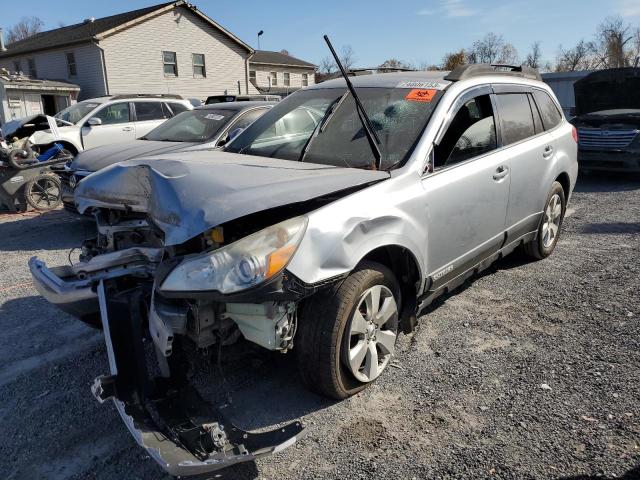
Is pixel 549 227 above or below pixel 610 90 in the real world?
below

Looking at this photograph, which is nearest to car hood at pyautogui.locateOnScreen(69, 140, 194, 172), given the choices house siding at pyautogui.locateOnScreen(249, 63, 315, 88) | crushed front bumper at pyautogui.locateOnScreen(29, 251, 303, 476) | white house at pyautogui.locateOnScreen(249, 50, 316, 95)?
crushed front bumper at pyautogui.locateOnScreen(29, 251, 303, 476)

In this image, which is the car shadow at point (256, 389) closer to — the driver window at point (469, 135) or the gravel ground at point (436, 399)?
the gravel ground at point (436, 399)

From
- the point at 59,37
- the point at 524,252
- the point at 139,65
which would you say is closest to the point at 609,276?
the point at 524,252

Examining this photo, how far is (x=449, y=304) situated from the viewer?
4.47m

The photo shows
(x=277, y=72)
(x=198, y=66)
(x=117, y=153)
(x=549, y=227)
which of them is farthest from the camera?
(x=277, y=72)

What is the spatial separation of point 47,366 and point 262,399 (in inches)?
63.5

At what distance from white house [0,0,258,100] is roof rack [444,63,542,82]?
23.9m

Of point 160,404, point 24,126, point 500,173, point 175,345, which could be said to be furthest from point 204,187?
point 24,126

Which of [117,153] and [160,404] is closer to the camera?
[160,404]

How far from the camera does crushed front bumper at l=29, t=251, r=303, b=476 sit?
225cm

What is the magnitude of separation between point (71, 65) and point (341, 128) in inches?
1073

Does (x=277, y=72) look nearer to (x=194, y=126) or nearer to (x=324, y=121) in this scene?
(x=194, y=126)

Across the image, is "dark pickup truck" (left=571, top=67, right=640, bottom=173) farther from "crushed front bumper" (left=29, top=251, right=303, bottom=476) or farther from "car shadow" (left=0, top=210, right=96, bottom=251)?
"crushed front bumper" (left=29, top=251, right=303, bottom=476)

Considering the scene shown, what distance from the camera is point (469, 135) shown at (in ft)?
12.9
